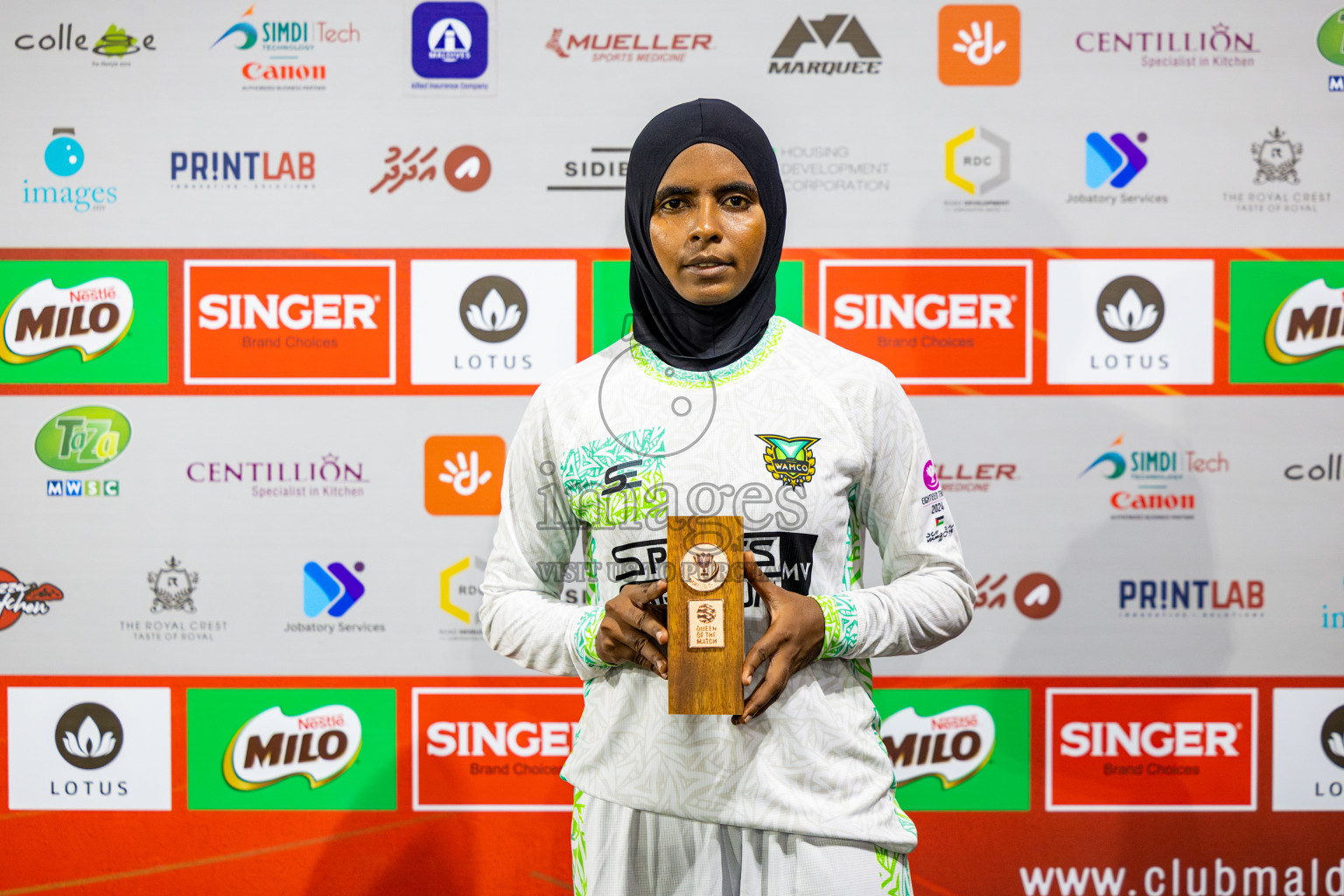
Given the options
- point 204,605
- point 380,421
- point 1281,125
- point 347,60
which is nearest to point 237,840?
point 204,605

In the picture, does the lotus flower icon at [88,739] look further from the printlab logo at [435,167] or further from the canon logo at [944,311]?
the canon logo at [944,311]

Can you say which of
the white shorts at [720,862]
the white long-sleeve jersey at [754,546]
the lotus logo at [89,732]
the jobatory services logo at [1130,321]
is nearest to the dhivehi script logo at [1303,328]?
the jobatory services logo at [1130,321]

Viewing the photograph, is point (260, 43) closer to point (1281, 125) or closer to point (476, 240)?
point (476, 240)

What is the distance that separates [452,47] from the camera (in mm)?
1935

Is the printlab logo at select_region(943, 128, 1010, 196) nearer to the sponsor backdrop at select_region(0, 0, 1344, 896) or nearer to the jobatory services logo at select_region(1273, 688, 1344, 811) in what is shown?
the sponsor backdrop at select_region(0, 0, 1344, 896)

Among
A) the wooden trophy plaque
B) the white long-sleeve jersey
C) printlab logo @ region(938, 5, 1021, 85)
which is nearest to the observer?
the wooden trophy plaque

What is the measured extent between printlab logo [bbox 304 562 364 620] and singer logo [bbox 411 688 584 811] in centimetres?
25

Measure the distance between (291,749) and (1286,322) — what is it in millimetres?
2350

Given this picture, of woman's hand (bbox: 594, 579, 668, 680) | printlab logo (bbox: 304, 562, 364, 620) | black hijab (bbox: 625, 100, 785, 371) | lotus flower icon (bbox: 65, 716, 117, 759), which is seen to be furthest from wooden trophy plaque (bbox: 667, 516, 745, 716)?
lotus flower icon (bbox: 65, 716, 117, 759)

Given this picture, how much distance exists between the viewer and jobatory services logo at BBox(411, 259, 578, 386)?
76.8 inches

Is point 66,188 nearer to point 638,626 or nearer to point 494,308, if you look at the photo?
point 494,308

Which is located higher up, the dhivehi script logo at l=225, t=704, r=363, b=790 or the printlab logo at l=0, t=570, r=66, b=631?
the printlab logo at l=0, t=570, r=66, b=631

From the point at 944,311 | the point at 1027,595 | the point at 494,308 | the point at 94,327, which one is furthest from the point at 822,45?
the point at 94,327

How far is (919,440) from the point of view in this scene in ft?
3.61
